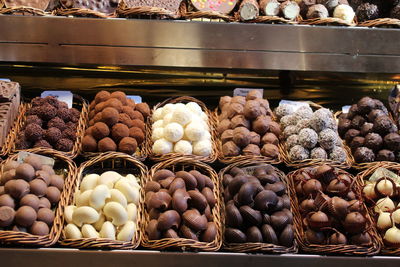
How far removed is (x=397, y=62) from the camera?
9.71ft

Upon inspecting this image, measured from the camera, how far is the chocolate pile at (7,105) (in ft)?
9.05

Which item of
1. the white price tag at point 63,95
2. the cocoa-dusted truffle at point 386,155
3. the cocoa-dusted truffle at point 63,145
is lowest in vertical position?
the cocoa-dusted truffle at point 386,155

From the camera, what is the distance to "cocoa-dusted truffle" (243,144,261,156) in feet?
9.21

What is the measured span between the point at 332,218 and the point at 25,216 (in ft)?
4.89

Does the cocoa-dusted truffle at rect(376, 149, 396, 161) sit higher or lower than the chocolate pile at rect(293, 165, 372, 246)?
higher

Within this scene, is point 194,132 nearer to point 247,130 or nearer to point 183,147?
point 183,147

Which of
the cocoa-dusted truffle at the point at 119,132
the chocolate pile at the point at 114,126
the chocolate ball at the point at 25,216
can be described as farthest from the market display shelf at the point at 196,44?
the chocolate ball at the point at 25,216

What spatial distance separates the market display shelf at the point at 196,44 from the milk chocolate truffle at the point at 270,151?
0.50 m

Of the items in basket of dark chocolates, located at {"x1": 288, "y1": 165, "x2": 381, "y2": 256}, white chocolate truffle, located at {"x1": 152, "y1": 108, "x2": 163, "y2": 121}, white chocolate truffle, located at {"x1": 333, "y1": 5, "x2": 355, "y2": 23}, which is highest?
white chocolate truffle, located at {"x1": 333, "y1": 5, "x2": 355, "y2": 23}

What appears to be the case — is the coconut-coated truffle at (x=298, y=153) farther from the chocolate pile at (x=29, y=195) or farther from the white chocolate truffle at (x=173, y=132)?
the chocolate pile at (x=29, y=195)

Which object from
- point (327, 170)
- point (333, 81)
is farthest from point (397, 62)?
point (327, 170)

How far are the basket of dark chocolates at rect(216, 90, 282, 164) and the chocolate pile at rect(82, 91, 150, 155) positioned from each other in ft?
1.63

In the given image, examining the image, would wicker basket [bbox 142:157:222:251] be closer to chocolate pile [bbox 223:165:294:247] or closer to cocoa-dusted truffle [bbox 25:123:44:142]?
chocolate pile [bbox 223:165:294:247]

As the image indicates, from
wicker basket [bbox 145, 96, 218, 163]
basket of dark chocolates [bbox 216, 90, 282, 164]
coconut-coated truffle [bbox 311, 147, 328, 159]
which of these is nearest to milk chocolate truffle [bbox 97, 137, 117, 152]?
wicker basket [bbox 145, 96, 218, 163]
